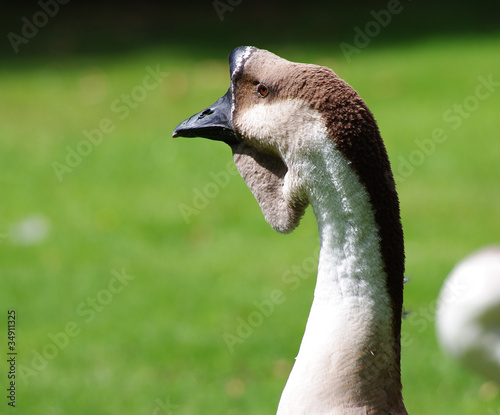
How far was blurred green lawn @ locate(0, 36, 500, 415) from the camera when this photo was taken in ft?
16.0

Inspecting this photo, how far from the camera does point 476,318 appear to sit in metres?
4.64

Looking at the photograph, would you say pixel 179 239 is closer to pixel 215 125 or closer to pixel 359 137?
pixel 215 125

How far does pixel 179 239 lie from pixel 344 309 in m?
4.67

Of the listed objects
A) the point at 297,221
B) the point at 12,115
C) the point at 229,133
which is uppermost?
the point at 229,133

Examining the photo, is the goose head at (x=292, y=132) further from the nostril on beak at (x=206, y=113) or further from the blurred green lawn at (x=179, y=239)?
the blurred green lawn at (x=179, y=239)

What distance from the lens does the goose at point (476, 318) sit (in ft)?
15.1

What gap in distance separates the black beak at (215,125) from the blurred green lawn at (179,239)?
2644 mm

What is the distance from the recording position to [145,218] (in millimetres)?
6984


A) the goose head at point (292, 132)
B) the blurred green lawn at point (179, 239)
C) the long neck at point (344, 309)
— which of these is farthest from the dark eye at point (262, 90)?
the blurred green lawn at point (179, 239)

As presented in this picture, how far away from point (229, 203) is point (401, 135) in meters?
2.42

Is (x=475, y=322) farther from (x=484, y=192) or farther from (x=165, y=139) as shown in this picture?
(x=165, y=139)

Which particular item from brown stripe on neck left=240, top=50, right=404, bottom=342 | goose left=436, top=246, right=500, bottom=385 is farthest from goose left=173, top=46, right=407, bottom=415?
goose left=436, top=246, right=500, bottom=385

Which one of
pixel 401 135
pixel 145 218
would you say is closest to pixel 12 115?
pixel 145 218

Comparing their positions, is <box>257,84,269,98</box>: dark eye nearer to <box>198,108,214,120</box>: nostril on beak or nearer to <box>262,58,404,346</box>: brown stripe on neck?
<box>262,58,404,346</box>: brown stripe on neck
